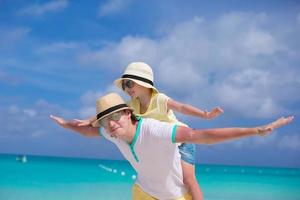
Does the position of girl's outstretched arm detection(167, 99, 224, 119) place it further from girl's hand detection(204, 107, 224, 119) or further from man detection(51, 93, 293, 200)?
man detection(51, 93, 293, 200)

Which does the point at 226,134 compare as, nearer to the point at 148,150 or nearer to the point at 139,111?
the point at 148,150

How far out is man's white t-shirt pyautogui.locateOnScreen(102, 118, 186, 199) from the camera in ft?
12.6

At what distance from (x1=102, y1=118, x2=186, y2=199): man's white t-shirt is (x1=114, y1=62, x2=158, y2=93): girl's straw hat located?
0.65 metres

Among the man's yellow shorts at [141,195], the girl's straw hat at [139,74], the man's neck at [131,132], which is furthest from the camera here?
the girl's straw hat at [139,74]

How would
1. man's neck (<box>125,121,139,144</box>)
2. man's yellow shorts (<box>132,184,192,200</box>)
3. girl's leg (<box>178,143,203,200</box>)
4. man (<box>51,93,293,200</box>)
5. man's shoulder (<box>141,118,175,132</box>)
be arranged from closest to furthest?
Result: man (<box>51,93,293,200</box>) < man's shoulder (<box>141,118,175,132</box>) < man's neck (<box>125,121,139,144</box>) < man's yellow shorts (<box>132,184,192,200</box>) < girl's leg (<box>178,143,203,200</box>)

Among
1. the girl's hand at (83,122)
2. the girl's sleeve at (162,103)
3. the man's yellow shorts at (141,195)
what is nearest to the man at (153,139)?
the man's yellow shorts at (141,195)

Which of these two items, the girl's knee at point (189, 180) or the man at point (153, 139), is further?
the girl's knee at point (189, 180)

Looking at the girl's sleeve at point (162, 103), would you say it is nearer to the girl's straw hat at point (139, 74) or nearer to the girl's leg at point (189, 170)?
the girl's straw hat at point (139, 74)

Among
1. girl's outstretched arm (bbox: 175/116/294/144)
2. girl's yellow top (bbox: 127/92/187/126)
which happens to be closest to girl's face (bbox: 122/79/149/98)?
girl's yellow top (bbox: 127/92/187/126)

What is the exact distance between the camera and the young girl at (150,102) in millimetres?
4641

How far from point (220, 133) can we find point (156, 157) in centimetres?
62

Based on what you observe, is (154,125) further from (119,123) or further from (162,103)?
(162,103)

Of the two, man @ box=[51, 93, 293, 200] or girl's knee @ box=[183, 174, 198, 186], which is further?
girl's knee @ box=[183, 174, 198, 186]

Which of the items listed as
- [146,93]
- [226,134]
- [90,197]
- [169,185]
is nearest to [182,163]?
[169,185]
